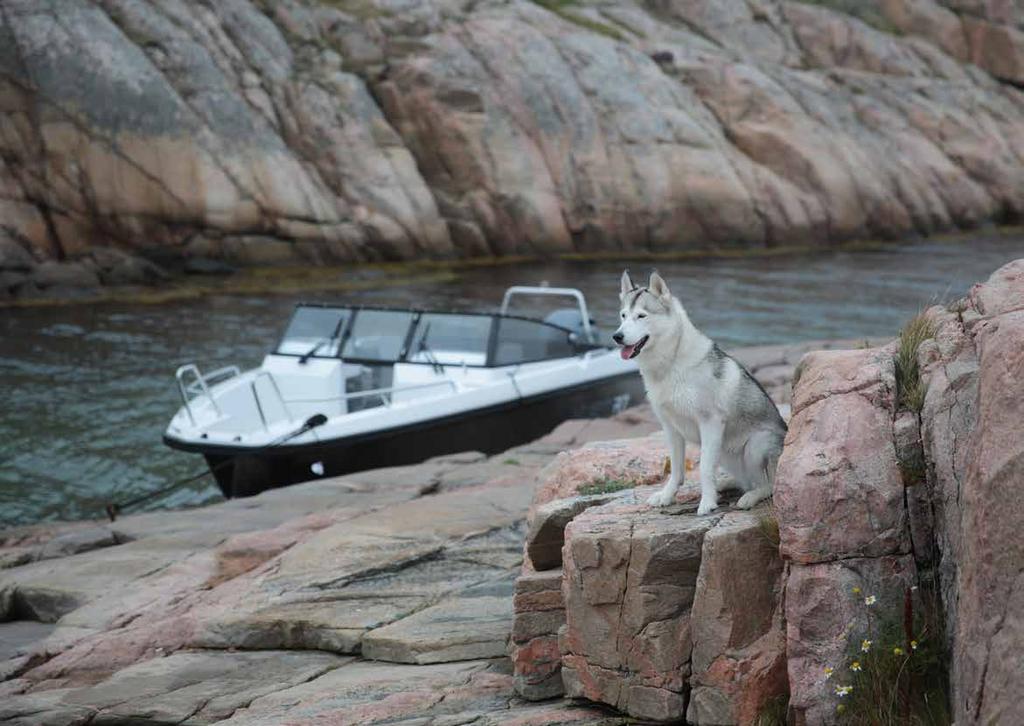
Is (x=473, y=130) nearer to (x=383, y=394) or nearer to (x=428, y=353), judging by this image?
(x=428, y=353)

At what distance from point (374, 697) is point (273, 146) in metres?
26.0

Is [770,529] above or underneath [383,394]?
above

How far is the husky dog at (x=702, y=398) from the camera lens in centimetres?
664

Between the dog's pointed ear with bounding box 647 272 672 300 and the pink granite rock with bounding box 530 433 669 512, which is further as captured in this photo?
the pink granite rock with bounding box 530 433 669 512

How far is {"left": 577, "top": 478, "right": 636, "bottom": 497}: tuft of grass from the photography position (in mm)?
8070

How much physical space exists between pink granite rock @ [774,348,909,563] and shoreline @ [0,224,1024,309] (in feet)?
77.8

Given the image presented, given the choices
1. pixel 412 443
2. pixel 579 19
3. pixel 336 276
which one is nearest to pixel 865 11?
pixel 579 19

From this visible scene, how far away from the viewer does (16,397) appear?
2047 centimetres

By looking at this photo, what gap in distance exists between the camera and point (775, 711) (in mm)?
5887

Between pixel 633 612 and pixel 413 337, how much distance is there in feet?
34.0

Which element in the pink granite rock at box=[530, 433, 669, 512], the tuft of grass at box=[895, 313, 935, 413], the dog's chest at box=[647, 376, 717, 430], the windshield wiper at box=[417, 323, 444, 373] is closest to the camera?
the tuft of grass at box=[895, 313, 935, 413]

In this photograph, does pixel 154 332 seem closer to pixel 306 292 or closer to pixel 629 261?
pixel 306 292

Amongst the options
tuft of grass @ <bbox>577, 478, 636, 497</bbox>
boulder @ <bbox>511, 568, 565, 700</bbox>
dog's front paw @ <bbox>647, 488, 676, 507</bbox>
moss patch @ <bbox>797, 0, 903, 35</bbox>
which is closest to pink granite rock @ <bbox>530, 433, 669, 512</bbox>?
tuft of grass @ <bbox>577, 478, 636, 497</bbox>

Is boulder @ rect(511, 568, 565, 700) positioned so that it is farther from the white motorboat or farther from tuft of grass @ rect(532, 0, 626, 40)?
tuft of grass @ rect(532, 0, 626, 40)
